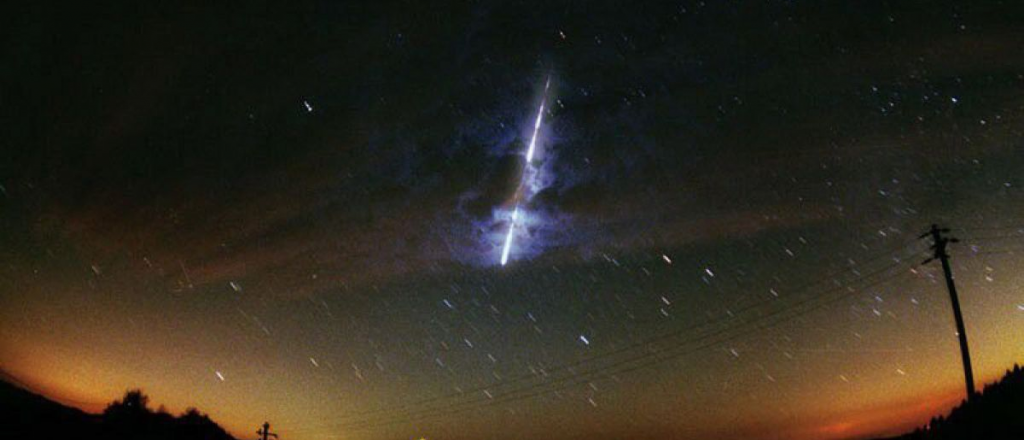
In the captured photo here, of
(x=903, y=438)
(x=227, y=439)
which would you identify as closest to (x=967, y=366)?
(x=903, y=438)

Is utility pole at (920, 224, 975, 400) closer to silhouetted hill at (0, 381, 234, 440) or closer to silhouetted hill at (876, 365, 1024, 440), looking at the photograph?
silhouetted hill at (876, 365, 1024, 440)

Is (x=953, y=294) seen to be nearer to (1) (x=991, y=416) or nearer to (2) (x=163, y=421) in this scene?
(1) (x=991, y=416)

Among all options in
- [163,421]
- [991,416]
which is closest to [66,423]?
[163,421]

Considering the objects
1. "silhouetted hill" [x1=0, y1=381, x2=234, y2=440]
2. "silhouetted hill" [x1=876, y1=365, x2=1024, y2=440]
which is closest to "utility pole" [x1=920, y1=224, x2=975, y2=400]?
"silhouetted hill" [x1=876, y1=365, x2=1024, y2=440]

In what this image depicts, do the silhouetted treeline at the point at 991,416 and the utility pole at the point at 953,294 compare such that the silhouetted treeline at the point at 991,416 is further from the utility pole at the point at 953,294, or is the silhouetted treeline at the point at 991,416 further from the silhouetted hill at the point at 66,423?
the silhouetted hill at the point at 66,423

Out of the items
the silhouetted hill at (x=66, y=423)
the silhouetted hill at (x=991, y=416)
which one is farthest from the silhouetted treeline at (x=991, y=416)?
the silhouetted hill at (x=66, y=423)

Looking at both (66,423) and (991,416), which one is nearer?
(991,416)
